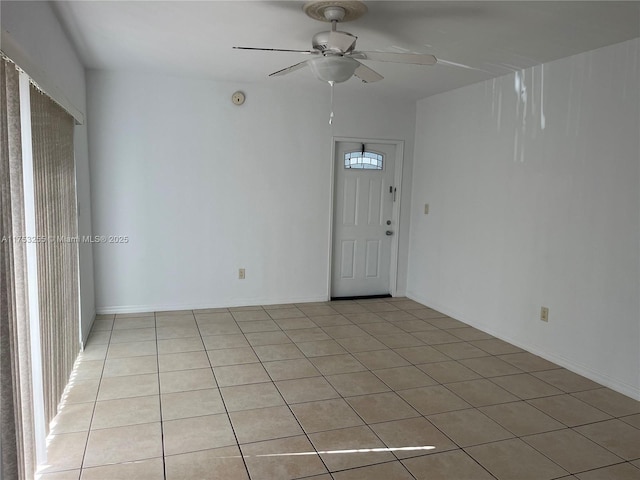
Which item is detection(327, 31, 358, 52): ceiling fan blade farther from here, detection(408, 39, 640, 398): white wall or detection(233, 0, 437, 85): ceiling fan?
detection(408, 39, 640, 398): white wall

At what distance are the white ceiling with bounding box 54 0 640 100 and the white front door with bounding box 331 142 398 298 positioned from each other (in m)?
1.53

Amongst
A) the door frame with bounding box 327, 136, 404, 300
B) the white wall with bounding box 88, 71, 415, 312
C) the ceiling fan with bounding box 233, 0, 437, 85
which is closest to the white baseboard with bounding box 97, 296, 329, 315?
the white wall with bounding box 88, 71, 415, 312

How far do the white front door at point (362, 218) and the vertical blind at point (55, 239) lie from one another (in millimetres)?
3040

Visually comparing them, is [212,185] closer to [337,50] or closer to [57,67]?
[57,67]

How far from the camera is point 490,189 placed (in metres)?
4.59

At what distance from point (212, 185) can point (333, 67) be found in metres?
2.61

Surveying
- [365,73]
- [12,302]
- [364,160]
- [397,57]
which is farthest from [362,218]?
[12,302]

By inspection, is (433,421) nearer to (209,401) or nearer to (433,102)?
(209,401)

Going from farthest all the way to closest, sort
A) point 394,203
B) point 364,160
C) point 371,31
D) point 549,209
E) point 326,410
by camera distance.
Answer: point 394,203 < point 364,160 < point 549,209 < point 371,31 < point 326,410

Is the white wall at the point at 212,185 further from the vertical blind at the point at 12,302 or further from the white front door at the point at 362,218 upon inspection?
the vertical blind at the point at 12,302

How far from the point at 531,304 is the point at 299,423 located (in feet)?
8.08

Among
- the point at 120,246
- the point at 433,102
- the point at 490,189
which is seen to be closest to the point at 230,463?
the point at 120,246

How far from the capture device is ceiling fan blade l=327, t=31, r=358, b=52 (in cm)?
258

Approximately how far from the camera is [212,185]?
201 inches
